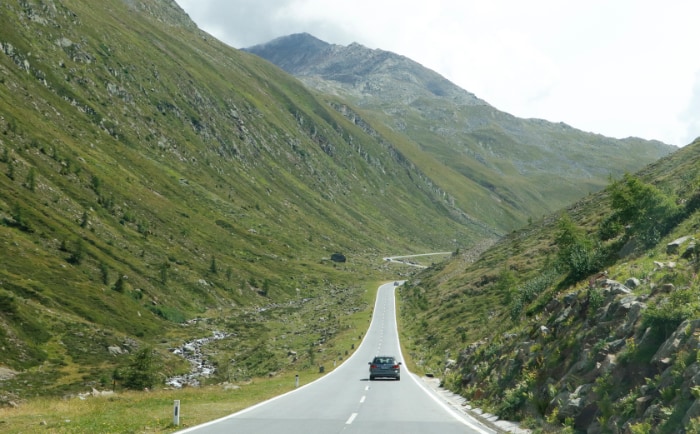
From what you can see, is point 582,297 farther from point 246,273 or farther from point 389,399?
point 246,273

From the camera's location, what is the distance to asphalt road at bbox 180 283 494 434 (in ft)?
52.8

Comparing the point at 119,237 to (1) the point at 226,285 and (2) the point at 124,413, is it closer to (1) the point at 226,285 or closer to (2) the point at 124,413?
(1) the point at 226,285

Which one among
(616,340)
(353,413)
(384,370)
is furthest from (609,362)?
(384,370)

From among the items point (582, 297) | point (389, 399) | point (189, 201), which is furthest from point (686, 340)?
point (189, 201)

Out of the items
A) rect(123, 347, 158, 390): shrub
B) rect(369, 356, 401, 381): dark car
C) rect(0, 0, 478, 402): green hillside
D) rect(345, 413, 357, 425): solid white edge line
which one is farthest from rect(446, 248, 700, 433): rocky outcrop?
rect(0, 0, 478, 402): green hillside

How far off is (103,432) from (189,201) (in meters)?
140

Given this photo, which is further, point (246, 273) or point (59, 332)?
point (246, 273)

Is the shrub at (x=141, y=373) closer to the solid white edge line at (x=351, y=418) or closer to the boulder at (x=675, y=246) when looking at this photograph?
the solid white edge line at (x=351, y=418)

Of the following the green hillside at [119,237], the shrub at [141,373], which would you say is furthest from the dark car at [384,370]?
the green hillside at [119,237]

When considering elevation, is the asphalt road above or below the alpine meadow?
below

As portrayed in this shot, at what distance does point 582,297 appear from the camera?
18625 mm

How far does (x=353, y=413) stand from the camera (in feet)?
66.2

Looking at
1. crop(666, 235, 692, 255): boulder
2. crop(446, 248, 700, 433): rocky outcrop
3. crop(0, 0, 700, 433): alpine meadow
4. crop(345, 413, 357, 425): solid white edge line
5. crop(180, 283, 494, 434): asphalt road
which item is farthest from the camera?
crop(666, 235, 692, 255): boulder

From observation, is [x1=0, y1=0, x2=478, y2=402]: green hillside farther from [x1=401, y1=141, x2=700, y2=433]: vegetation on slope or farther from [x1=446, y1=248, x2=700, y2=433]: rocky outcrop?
[x1=446, y1=248, x2=700, y2=433]: rocky outcrop
